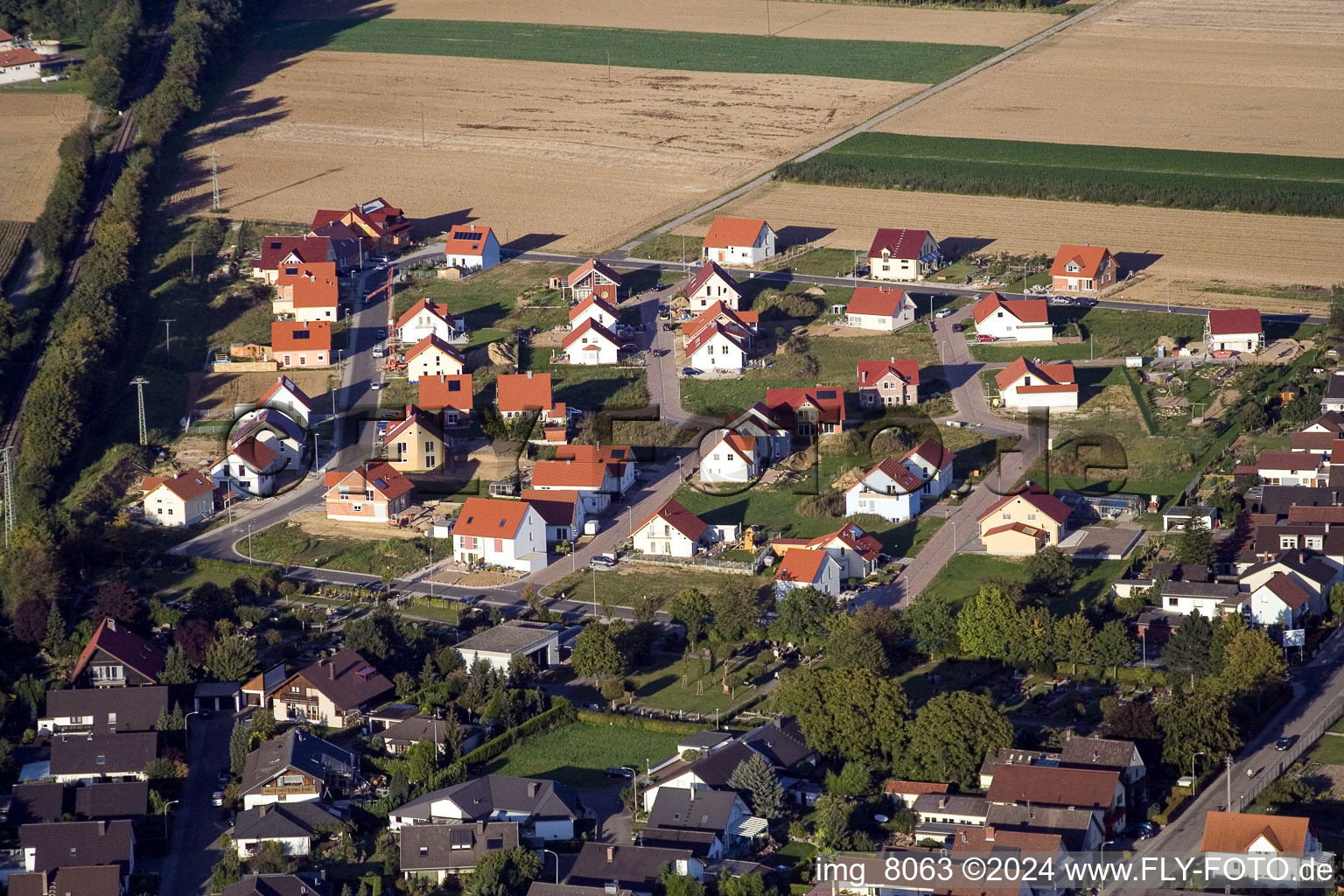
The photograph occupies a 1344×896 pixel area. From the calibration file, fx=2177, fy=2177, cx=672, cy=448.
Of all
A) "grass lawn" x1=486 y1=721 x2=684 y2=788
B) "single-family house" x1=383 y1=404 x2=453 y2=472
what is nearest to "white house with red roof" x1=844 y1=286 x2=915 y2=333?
"single-family house" x1=383 y1=404 x2=453 y2=472

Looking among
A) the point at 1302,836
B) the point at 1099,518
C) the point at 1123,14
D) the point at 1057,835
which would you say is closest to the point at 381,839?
the point at 1057,835

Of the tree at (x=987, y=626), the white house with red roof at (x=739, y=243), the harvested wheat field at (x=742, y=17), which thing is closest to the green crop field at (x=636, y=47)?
the harvested wheat field at (x=742, y=17)

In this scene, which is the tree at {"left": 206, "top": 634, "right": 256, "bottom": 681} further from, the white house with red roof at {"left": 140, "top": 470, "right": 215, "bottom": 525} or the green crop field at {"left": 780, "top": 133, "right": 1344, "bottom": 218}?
the green crop field at {"left": 780, "top": 133, "right": 1344, "bottom": 218}

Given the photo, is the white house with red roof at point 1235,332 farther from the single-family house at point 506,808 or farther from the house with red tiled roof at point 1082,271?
the single-family house at point 506,808

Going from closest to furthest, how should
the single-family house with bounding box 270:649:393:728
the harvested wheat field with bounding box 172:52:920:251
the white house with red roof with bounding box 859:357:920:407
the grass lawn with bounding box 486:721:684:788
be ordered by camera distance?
1. the grass lawn with bounding box 486:721:684:788
2. the single-family house with bounding box 270:649:393:728
3. the white house with red roof with bounding box 859:357:920:407
4. the harvested wheat field with bounding box 172:52:920:251

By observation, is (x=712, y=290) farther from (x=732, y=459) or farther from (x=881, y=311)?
(x=732, y=459)

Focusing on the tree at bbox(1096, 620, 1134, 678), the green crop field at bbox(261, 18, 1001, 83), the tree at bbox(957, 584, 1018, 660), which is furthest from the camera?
the green crop field at bbox(261, 18, 1001, 83)
